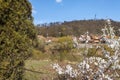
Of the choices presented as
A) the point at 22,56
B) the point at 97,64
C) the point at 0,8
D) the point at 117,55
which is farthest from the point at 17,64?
the point at 117,55

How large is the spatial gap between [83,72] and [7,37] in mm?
1734

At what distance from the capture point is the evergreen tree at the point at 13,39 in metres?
6.64

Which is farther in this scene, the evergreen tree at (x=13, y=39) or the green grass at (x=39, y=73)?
the green grass at (x=39, y=73)

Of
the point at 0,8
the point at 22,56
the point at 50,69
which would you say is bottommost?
the point at 50,69

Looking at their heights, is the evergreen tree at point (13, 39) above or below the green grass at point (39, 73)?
above

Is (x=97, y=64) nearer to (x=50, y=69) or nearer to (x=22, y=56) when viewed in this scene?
(x=22, y=56)

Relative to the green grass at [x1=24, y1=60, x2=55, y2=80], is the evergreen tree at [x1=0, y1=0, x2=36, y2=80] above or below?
above

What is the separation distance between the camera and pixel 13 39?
6789mm

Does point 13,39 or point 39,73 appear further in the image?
point 39,73

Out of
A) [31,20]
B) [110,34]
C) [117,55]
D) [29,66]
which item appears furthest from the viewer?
[29,66]

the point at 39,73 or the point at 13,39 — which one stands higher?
the point at 13,39

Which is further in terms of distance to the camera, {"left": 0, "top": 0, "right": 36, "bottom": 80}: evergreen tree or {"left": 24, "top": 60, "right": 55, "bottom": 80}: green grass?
{"left": 24, "top": 60, "right": 55, "bottom": 80}: green grass

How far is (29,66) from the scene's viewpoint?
11.9 metres

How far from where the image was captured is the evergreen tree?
6645 mm
